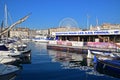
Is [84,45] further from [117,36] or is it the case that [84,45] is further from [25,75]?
[25,75]

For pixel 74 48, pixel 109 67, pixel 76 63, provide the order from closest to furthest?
pixel 109 67, pixel 76 63, pixel 74 48

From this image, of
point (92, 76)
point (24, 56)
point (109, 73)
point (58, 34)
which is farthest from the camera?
point (58, 34)

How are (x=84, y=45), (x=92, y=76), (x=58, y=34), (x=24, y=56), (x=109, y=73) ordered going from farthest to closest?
(x=58, y=34)
(x=84, y=45)
(x=24, y=56)
(x=109, y=73)
(x=92, y=76)

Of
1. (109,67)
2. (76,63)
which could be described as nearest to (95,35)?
(76,63)

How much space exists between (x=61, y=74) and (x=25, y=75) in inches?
188

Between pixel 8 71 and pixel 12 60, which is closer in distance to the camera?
pixel 8 71

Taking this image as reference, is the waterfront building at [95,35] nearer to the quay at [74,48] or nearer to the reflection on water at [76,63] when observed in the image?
the quay at [74,48]

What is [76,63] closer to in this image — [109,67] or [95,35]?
[109,67]

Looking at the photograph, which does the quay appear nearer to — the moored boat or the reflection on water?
the reflection on water

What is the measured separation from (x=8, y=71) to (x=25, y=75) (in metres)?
7.98

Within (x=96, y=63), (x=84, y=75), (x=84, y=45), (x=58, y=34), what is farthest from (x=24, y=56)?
(x=58, y=34)

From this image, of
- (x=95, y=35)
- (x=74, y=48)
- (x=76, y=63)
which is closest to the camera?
(x=76, y=63)

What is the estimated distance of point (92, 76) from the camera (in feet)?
104

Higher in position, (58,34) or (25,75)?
(58,34)
